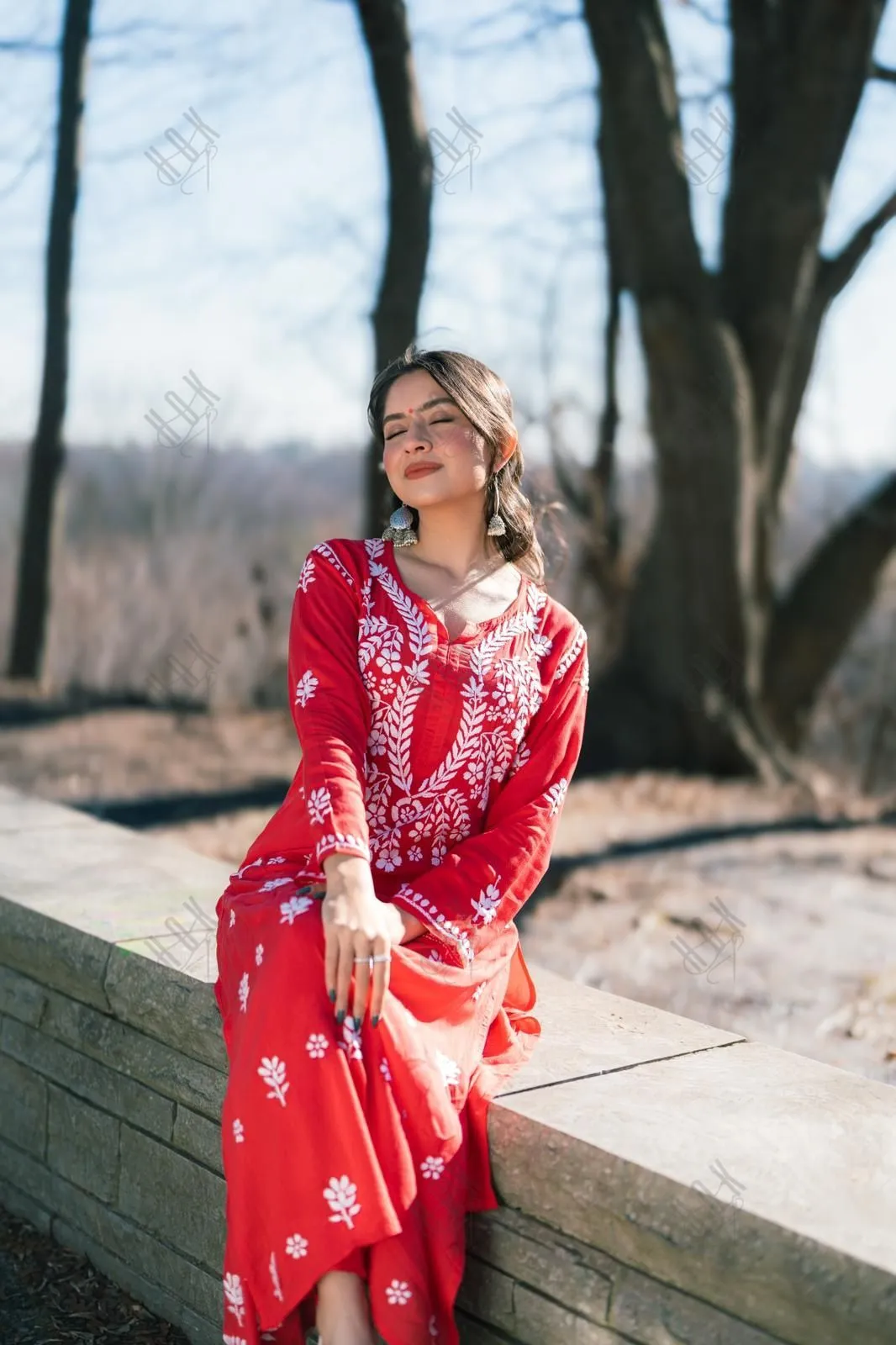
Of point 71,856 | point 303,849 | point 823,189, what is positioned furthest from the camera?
point 823,189

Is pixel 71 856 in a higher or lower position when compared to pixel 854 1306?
lower

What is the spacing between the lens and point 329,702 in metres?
2.13

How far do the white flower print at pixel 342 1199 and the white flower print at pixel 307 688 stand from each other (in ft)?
2.29

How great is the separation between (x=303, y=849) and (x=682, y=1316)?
856mm

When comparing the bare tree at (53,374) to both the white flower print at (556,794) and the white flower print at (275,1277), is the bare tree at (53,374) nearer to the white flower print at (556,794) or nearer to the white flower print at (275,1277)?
the white flower print at (556,794)

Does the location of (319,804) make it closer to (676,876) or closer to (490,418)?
(490,418)

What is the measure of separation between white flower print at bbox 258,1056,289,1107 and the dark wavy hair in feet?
3.02

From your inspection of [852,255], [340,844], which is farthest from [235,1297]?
[852,255]

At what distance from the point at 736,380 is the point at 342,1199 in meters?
5.43

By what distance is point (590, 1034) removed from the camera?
2246mm

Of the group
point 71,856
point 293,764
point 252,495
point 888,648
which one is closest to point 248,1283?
point 71,856

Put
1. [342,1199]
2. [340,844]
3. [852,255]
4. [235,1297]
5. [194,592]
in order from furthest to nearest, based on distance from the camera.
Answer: [194,592], [852,255], [340,844], [235,1297], [342,1199]

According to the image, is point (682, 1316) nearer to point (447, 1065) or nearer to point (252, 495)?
point (447, 1065)

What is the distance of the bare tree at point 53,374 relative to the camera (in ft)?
26.9
